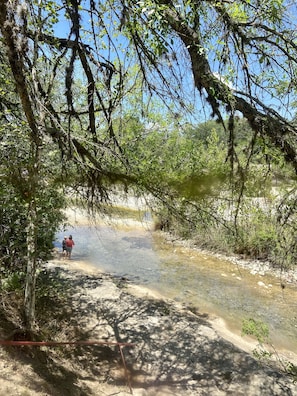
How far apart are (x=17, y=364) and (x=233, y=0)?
155 inches

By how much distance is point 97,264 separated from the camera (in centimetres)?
982

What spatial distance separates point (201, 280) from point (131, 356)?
405 cm

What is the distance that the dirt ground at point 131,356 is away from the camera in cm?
356

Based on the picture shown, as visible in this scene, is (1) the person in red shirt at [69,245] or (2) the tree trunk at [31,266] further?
(1) the person in red shirt at [69,245]

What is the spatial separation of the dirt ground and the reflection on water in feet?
2.55

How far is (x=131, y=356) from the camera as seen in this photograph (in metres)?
4.92

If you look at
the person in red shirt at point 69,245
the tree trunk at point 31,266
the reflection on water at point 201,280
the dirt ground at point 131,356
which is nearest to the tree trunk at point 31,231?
the tree trunk at point 31,266

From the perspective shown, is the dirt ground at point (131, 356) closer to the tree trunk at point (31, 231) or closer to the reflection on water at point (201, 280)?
the tree trunk at point (31, 231)

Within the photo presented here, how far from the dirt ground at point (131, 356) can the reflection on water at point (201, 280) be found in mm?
777

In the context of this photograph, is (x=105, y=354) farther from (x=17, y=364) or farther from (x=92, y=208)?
(x=92, y=208)

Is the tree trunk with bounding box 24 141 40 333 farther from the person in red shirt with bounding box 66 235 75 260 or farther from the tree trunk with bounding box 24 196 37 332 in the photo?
the person in red shirt with bounding box 66 235 75 260

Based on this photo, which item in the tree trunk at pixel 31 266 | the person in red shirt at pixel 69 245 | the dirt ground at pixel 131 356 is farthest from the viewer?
the person in red shirt at pixel 69 245

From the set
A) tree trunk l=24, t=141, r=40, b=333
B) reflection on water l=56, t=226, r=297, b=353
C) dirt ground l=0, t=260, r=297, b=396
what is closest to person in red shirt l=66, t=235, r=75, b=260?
reflection on water l=56, t=226, r=297, b=353

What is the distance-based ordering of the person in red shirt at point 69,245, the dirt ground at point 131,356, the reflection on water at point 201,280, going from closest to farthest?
the dirt ground at point 131,356
the reflection on water at point 201,280
the person in red shirt at point 69,245
